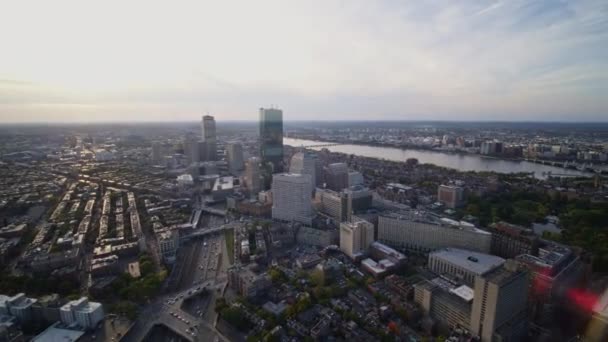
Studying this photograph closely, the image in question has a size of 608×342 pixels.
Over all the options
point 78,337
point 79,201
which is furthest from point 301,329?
point 79,201

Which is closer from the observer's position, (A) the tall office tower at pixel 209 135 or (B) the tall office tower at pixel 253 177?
(B) the tall office tower at pixel 253 177

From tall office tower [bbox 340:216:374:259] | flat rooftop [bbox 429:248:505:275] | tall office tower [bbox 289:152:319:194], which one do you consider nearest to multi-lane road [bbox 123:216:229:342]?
tall office tower [bbox 340:216:374:259]

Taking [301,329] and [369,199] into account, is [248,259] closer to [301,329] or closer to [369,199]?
[301,329]

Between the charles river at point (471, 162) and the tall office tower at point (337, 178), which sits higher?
the tall office tower at point (337, 178)

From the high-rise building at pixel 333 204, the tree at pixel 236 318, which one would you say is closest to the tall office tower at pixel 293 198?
the high-rise building at pixel 333 204

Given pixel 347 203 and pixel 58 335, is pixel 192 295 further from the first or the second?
pixel 347 203

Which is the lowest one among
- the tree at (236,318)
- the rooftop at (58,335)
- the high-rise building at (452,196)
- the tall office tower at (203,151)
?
the rooftop at (58,335)

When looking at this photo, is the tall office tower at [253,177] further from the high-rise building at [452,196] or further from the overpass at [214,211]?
the high-rise building at [452,196]
